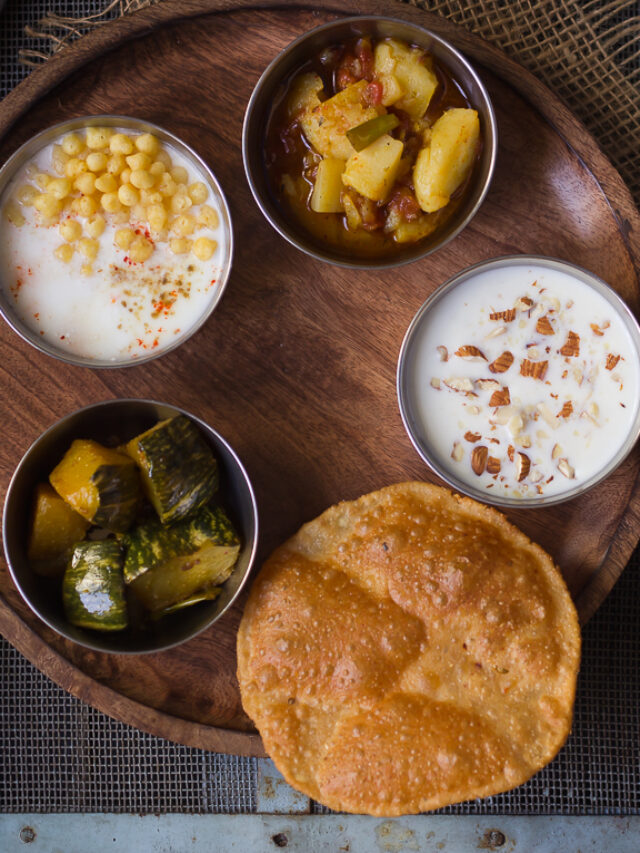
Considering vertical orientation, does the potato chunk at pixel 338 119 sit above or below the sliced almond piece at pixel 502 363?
above

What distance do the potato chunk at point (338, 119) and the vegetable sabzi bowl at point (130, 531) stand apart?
914 mm

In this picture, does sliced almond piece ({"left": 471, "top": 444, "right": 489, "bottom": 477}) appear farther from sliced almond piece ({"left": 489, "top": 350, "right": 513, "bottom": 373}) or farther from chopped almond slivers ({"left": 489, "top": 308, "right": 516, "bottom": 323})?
chopped almond slivers ({"left": 489, "top": 308, "right": 516, "bottom": 323})

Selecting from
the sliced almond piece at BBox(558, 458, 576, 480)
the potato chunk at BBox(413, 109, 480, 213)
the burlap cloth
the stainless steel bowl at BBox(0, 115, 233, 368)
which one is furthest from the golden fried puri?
the burlap cloth

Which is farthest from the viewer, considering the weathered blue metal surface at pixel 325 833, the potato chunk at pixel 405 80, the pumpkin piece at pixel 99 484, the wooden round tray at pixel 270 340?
the weathered blue metal surface at pixel 325 833

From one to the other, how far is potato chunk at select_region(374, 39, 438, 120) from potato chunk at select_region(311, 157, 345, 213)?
0.24 m

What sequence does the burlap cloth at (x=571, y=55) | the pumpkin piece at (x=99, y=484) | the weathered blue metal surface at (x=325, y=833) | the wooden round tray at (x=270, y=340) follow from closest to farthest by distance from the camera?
the pumpkin piece at (x=99, y=484) → the wooden round tray at (x=270, y=340) → the burlap cloth at (x=571, y=55) → the weathered blue metal surface at (x=325, y=833)

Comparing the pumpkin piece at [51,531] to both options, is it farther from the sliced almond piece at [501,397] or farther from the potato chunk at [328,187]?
the sliced almond piece at [501,397]

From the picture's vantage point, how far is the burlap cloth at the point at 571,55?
8.46ft

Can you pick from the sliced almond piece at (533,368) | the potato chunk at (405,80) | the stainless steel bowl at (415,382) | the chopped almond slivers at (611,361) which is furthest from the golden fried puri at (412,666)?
the potato chunk at (405,80)

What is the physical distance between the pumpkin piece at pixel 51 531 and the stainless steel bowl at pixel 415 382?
3.49 ft

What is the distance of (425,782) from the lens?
2234mm

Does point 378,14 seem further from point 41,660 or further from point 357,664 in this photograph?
point 41,660

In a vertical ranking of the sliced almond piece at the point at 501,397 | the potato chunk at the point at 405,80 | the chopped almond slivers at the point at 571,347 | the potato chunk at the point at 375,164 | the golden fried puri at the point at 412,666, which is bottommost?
the golden fried puri at the point at 412,666

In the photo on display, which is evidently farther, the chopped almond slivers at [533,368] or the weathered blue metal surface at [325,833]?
the weathered blue metal surface at [325,833]
